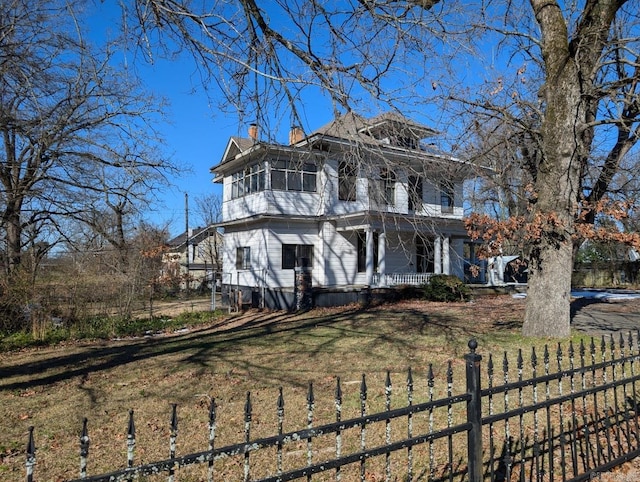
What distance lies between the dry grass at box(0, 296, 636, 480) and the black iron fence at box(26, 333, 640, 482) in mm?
656

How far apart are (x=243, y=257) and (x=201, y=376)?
50.9 feet

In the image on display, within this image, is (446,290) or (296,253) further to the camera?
(296,253)

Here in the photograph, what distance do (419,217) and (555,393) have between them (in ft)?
10.3

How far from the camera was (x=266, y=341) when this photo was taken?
1105cm

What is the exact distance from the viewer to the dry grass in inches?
203

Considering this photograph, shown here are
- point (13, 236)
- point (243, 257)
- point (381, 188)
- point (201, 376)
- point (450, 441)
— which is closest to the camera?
point (450, 441)

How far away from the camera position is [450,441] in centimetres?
280

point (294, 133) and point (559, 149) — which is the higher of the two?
point (559, 149)

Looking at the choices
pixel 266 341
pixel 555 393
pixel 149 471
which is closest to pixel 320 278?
pixel 266 341

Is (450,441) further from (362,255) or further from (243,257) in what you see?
(243,257)

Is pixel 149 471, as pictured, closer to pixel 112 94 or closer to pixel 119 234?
pixel 112 94

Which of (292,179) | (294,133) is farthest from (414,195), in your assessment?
(292,179)

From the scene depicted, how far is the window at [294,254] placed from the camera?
21.2 meters

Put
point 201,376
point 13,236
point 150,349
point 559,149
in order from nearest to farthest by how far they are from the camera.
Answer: point 201,376, point 559,149, point 150,349, point 13,236
